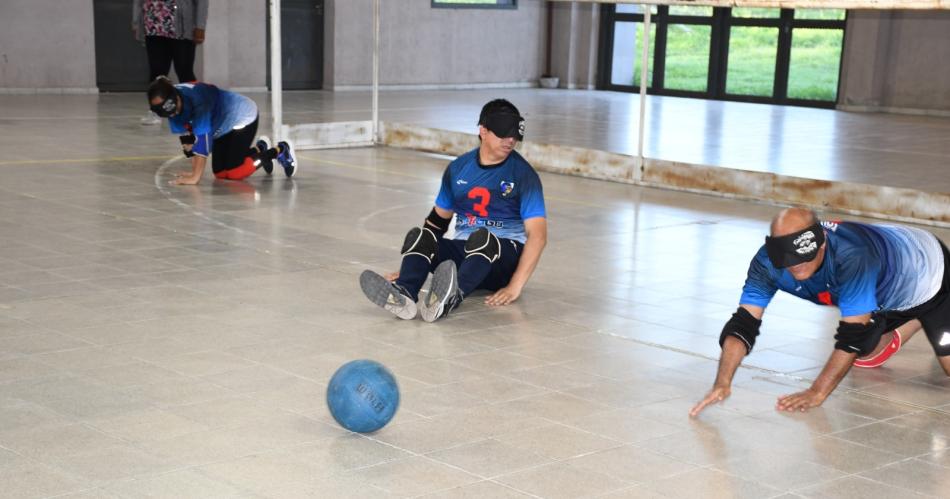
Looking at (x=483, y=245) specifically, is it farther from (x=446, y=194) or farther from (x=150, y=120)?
(x=150, y=120)

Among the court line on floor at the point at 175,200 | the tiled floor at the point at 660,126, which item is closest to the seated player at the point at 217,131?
the court line on floor at the point at 175,200

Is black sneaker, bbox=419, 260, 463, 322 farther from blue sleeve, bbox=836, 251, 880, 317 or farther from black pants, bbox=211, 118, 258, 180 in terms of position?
black pants, bbox=211, 118, 258, 180

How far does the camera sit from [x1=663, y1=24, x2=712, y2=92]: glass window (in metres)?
23.7

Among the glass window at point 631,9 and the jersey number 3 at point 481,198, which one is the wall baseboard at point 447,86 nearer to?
the glass window at point 631,9

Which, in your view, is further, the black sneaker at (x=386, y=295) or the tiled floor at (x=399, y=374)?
the black sneaker at (x=386, y=295)

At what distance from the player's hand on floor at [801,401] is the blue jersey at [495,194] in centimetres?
207

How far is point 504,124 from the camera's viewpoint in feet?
21.4

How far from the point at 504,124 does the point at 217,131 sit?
5072 millimetres

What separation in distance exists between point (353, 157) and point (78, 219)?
474cm

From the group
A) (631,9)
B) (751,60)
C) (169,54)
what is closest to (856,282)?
(169,54)

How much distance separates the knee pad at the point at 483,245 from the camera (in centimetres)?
657

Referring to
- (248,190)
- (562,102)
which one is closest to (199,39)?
(248,190)

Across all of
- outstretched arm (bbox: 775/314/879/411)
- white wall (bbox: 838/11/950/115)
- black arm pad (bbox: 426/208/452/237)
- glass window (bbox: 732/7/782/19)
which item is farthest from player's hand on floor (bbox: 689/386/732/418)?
glass window (bbox: 732/7/782/19)

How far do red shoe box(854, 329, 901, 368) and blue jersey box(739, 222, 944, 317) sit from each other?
19.5 inches
